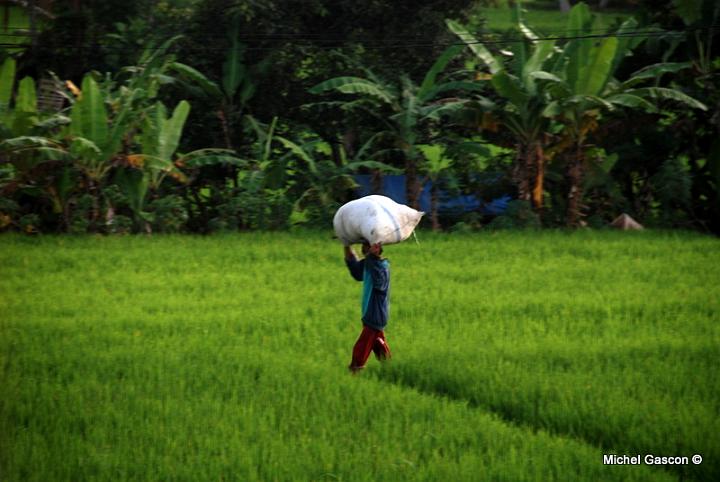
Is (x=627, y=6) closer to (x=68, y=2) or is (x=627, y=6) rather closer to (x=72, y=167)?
(x=68, y=2)

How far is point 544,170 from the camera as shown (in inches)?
515

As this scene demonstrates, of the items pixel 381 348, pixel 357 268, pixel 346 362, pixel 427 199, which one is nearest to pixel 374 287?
pixel 357 268

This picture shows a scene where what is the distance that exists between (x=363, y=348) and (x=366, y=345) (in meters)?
0.03

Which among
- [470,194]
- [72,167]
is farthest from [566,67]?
[72,167]

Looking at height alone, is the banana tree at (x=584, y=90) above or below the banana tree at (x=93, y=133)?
above

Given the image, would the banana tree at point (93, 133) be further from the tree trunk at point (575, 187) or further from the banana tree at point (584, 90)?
the tree trunk at point (575, 187)

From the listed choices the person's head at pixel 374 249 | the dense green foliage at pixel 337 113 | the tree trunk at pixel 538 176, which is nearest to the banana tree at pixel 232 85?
the dense green foliage at pixel 337 113

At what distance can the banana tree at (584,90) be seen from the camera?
12023 millimetres

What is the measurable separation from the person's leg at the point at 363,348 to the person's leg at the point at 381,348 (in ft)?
0.17

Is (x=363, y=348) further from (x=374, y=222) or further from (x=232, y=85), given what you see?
(x=232, y=85)

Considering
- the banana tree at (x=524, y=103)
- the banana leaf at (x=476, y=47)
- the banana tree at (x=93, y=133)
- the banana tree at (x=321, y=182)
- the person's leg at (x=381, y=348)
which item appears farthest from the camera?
the banana leaf at (x=476, y=47)

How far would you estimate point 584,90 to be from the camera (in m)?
12.2

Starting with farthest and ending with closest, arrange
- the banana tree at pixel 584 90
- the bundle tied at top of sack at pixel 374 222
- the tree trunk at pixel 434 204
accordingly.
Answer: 1. the tree trunk at pixel 434 204
2. the banana tree at pixel 584 90
3. the bundle tied at top of sack at pixel 374 222

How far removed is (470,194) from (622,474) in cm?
803
